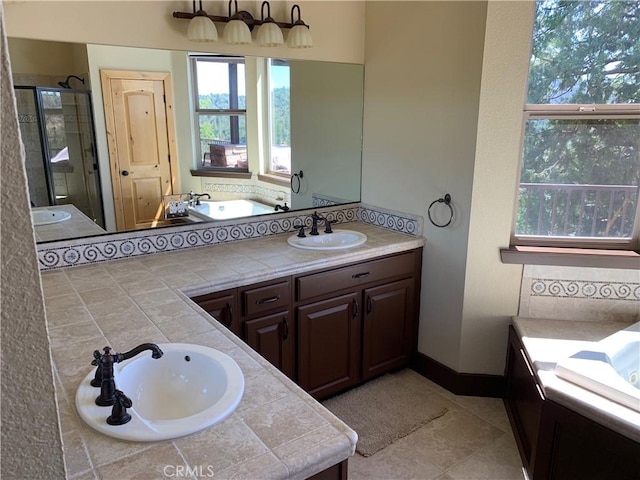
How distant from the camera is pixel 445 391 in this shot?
2.77 metres

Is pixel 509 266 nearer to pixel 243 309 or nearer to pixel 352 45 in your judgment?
pixel 243 309

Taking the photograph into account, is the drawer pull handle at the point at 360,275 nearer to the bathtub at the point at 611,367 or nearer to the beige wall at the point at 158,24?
the bathtub at the point at 611,367

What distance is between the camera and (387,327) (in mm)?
2807

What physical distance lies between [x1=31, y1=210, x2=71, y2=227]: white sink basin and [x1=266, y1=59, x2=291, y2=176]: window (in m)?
1.15

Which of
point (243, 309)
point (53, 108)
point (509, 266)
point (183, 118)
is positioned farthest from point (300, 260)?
point (53, 108)

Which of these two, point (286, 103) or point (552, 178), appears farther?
point (286, 103)

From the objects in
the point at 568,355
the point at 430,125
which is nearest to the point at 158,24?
the point at 430,125

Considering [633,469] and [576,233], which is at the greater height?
[576,233]

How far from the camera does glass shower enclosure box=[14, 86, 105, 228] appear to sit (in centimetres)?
209

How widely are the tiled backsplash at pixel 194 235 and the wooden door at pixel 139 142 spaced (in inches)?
3.5

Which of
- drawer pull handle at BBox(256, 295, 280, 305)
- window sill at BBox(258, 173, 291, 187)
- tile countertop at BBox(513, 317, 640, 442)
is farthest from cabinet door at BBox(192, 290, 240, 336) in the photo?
tile countertop at BBox(513, 317, 640, 442)

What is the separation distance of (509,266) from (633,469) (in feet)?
3.68

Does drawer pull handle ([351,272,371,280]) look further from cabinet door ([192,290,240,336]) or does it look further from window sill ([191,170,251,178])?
window sill ([191,170,251,178])

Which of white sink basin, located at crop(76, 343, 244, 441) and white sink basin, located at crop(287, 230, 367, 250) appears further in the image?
white sink basin, located at crop(287, 230, 367, 250)
